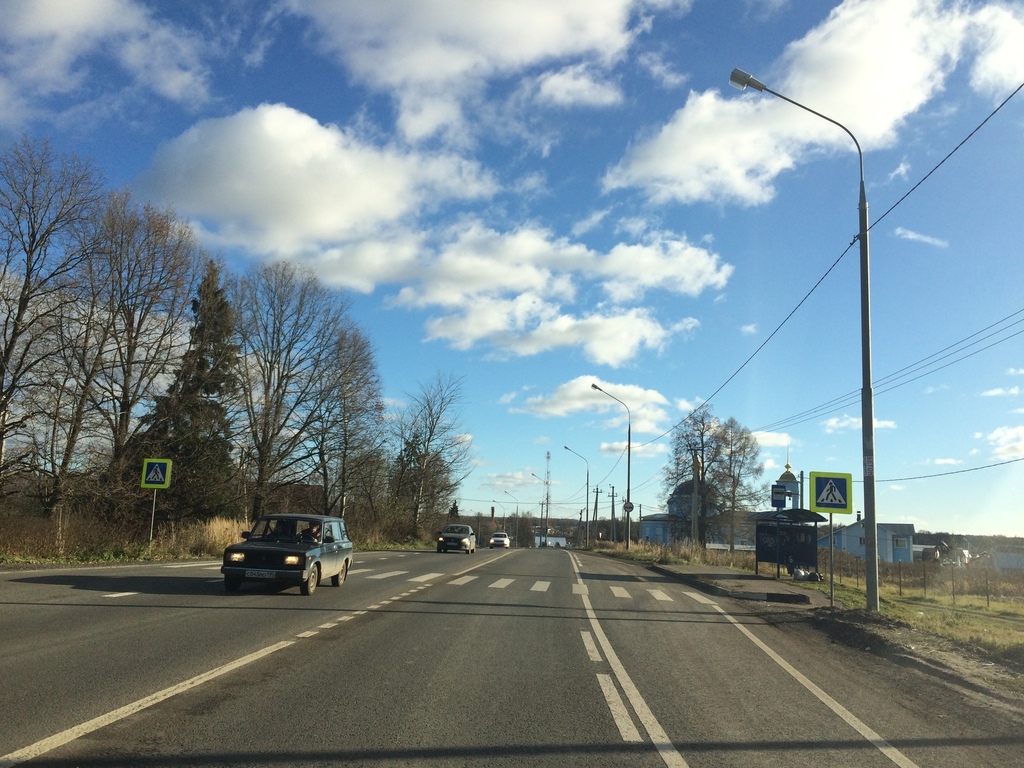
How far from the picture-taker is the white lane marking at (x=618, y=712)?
593 centimetres

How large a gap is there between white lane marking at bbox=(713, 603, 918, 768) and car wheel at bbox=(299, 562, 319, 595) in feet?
27.1

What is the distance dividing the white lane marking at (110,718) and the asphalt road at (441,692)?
0.02 meters

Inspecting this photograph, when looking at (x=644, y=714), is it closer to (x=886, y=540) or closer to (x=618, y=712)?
(x=618, y=712)

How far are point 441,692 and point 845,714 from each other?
3.78 meters

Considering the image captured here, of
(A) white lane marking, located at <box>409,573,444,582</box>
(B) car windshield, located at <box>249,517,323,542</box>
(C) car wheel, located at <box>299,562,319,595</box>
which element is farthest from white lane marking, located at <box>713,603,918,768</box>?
(A) white lane marking, located at <box>409,573,444,582</box>

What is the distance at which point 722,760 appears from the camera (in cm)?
535

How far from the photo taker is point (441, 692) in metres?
7.07

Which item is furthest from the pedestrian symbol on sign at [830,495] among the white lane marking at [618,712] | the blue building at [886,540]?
the blue building at [886,540]

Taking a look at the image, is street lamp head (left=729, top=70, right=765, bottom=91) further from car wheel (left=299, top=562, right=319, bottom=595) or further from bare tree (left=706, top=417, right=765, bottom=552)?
bare tree (left=706, top=417, right=765, bottom=552)

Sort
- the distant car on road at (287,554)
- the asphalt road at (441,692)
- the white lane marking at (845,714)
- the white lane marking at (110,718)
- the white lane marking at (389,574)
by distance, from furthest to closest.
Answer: the white lane marking at (389,574), the distant car on road at (287,554), the white lane marking at (845,714), the asphalt road at (441,692), the white lane marking at (110,718)

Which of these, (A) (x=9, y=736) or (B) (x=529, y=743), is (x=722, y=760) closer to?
(B) (x=529, y=743)

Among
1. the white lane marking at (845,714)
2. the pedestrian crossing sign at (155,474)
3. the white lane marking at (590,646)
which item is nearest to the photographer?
the white lane marking at (845,714)

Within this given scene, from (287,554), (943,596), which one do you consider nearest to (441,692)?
(287,554)

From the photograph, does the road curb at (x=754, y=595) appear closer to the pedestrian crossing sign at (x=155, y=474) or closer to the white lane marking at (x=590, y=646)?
the white lane marking at (x=590, y=646)
